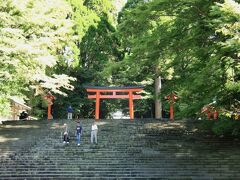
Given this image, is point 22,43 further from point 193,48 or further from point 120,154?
point 193,48

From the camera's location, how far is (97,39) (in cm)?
3372

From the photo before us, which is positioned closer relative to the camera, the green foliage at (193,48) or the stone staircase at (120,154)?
the green foliage at (193,48)

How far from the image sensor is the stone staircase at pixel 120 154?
1513cm

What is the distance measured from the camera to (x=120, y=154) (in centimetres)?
1711

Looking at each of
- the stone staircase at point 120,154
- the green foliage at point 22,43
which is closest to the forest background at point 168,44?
the green foliage at point 22,43

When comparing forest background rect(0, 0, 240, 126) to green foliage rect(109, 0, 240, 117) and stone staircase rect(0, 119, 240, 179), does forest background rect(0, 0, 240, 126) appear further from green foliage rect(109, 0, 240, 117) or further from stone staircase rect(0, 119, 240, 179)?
stone staircase rect(0, 119, 240, 179)

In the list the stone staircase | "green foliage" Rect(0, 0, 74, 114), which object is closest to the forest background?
"green foliage" Rect(0, 0, 74, 114)

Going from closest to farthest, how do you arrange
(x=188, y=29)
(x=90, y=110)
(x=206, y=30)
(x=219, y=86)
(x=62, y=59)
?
1. (x=219, y=86)
2. (x=206, y=30)
3. (x=188, y=29)
4. (x=62, y=59)
5. (x=90, y=110)

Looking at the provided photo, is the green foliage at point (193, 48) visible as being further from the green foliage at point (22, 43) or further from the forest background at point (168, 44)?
the green foliage at point (22, 43)

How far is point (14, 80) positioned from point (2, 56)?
145cm

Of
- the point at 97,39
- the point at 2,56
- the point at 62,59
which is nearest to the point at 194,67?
the point at 2,56

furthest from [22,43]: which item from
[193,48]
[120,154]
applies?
[193,48]

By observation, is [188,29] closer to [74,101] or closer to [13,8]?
[13,8]

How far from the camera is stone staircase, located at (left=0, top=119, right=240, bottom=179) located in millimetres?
15133
